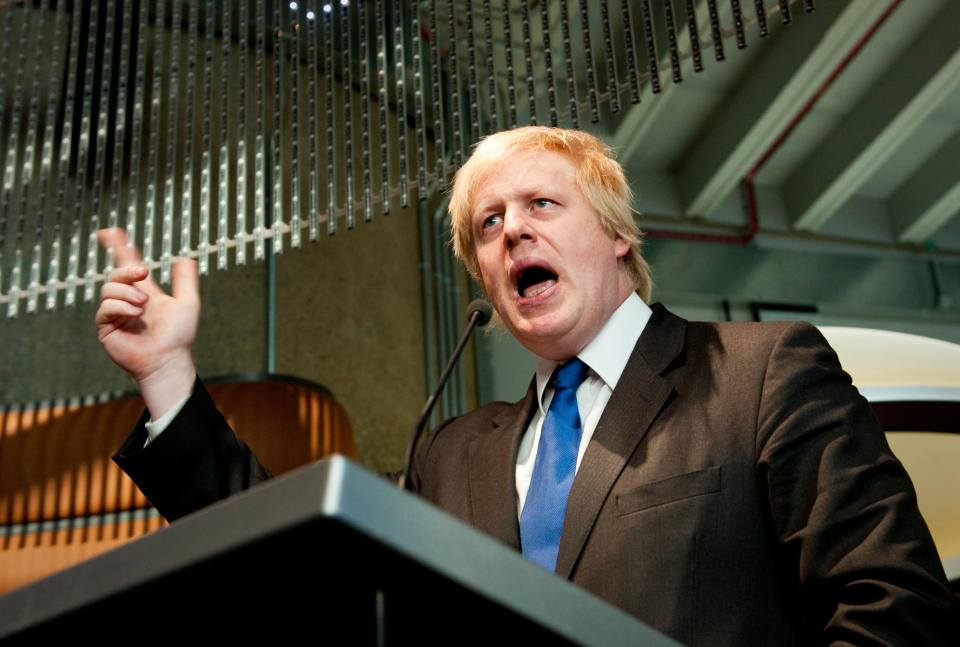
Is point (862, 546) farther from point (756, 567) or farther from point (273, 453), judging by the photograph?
point (273, 453)

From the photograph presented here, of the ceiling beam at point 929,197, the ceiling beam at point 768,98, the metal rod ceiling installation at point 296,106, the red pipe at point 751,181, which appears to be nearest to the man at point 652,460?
the metal rod ceiling installation at point 296,106

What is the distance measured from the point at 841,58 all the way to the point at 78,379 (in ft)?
9.62

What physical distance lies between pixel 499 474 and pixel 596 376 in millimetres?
204

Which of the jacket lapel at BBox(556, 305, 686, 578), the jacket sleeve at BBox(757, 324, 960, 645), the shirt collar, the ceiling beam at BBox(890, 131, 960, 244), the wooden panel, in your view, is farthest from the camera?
the ceiling beam at BBox(890, 131, 960, 244)

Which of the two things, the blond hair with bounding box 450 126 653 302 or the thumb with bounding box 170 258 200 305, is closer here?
the thumb with bounding box 170 258 200 305

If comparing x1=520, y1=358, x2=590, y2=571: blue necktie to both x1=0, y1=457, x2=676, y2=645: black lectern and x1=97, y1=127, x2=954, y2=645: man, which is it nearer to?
x1=97, y1=127, x2=954, y2=645: man

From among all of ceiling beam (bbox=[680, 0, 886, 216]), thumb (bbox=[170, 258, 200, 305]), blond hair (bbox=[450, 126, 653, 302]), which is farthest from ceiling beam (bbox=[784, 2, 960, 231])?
thumb (bbox=[170, 258, 200, 305])

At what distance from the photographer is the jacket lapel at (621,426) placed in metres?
1.15

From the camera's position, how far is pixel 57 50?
6.82ft

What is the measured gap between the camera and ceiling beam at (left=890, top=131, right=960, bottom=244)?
4.68m

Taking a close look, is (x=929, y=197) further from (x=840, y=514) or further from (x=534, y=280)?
(x=840, y=514)

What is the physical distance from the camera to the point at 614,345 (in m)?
1.42

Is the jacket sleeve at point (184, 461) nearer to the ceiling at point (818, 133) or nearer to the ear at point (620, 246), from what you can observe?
the ear at point (620, 246)

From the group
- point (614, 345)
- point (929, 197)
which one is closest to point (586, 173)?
point (614, 345)
